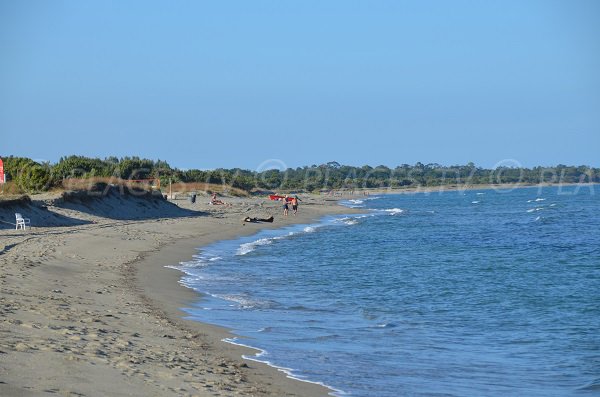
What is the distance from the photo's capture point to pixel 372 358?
1123 cm

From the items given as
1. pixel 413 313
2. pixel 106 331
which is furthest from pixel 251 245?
pixel 106 331

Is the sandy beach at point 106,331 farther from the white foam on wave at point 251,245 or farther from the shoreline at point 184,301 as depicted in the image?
the white foam on wave at point 251,245

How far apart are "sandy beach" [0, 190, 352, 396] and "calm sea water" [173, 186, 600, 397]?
0.73 m

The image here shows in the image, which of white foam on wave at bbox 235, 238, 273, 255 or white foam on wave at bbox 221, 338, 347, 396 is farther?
white foam on wave at bbox 235, 238, 273, 255

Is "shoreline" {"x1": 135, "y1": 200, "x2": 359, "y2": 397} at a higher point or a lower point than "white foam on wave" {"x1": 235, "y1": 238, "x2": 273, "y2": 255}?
higher

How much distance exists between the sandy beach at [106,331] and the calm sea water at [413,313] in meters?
0.73

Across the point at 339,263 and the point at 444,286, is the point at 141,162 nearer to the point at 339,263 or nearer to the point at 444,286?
the point at 339,263

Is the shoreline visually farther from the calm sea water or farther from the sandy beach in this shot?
the calm sea water

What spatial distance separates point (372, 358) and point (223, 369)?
8.50ft

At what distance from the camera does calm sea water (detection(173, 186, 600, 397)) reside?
1038cm

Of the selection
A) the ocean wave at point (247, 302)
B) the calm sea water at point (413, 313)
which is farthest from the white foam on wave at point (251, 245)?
the ocean wave at point (247, 302)

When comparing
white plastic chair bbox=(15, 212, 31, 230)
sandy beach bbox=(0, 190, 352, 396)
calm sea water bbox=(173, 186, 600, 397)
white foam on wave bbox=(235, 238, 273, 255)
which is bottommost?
white foam on wave bbox=(235, 238, 273, 255)

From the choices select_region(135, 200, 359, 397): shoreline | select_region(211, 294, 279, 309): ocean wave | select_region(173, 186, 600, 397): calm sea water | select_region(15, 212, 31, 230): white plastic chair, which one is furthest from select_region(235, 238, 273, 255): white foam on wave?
select_region(211, 294, 279, 309): ocean wave

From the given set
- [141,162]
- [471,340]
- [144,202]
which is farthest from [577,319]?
[141,162]
